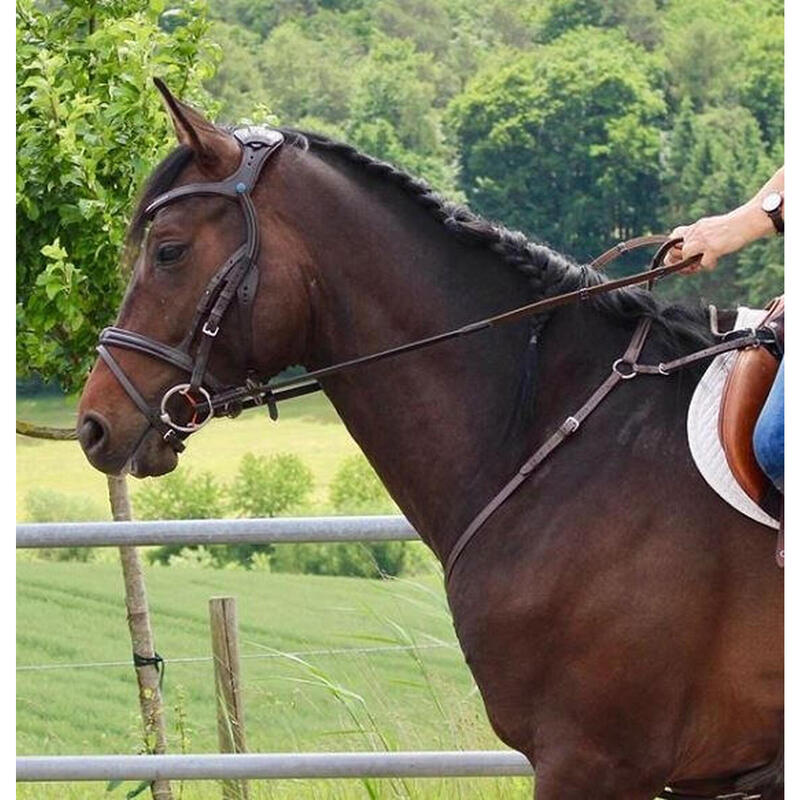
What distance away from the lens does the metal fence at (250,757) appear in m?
4.09

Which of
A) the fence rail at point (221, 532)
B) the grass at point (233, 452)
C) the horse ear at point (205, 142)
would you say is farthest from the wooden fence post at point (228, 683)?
the grass at point (233, 452)

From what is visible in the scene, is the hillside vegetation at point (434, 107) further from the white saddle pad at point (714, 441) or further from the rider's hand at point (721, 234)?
the white saddle pad at point (714, 441)

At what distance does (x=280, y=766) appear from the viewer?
13.7 ft

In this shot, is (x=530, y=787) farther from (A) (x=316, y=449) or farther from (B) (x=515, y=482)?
(A) (x=316, y=449)

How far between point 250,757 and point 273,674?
1.58m

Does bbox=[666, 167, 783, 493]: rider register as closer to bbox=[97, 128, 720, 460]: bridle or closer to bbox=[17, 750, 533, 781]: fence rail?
bbox=[97, 128, 720, 460]: bridle

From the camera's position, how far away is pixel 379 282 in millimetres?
3211

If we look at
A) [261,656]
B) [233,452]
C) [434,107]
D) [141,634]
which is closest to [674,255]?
[261,656]

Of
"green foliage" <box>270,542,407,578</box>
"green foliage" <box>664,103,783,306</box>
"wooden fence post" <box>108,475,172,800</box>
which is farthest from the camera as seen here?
"green foliage" <box>664,103,783,306</box>

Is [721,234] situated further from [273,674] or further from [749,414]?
[273,674]

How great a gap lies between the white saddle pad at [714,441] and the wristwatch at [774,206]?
23cm

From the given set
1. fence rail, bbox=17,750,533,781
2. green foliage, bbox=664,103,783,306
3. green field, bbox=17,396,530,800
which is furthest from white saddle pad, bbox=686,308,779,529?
green foliage, bbox=664,103,783,306

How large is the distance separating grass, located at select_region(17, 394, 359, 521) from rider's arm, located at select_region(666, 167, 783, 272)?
17.0 metres

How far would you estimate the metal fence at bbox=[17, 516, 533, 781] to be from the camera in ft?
13.4
